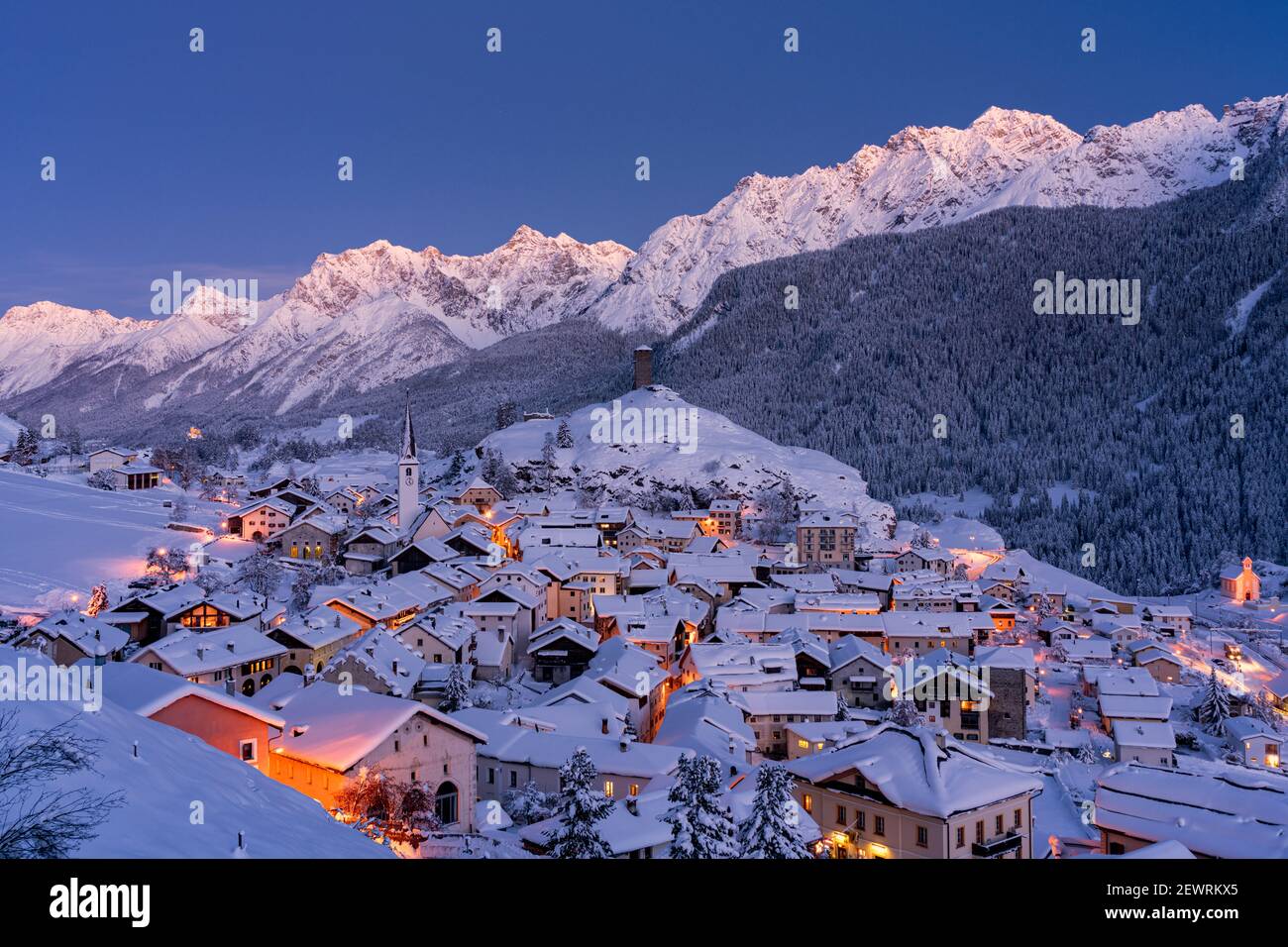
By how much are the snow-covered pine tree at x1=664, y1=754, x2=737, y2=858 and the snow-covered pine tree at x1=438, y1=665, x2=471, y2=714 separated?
46.7 feet

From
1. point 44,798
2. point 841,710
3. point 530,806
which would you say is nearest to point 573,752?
point 530,806

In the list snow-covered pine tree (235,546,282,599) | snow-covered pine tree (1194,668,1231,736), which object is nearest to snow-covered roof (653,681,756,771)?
snow-covered pine tree (1194,668,1231,736)

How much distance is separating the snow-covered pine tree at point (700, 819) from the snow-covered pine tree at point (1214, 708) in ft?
112

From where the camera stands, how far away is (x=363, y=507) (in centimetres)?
7562

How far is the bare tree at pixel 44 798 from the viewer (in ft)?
13.4

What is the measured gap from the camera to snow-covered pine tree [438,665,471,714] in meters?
28.9

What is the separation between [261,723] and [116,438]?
561 ft

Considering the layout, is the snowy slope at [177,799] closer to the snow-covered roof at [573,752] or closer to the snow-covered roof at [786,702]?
the snow-covered roof at [573,752]

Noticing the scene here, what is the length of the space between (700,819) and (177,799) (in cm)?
861

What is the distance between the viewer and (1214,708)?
40.9 m

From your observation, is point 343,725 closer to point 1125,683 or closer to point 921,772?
point 921,772
